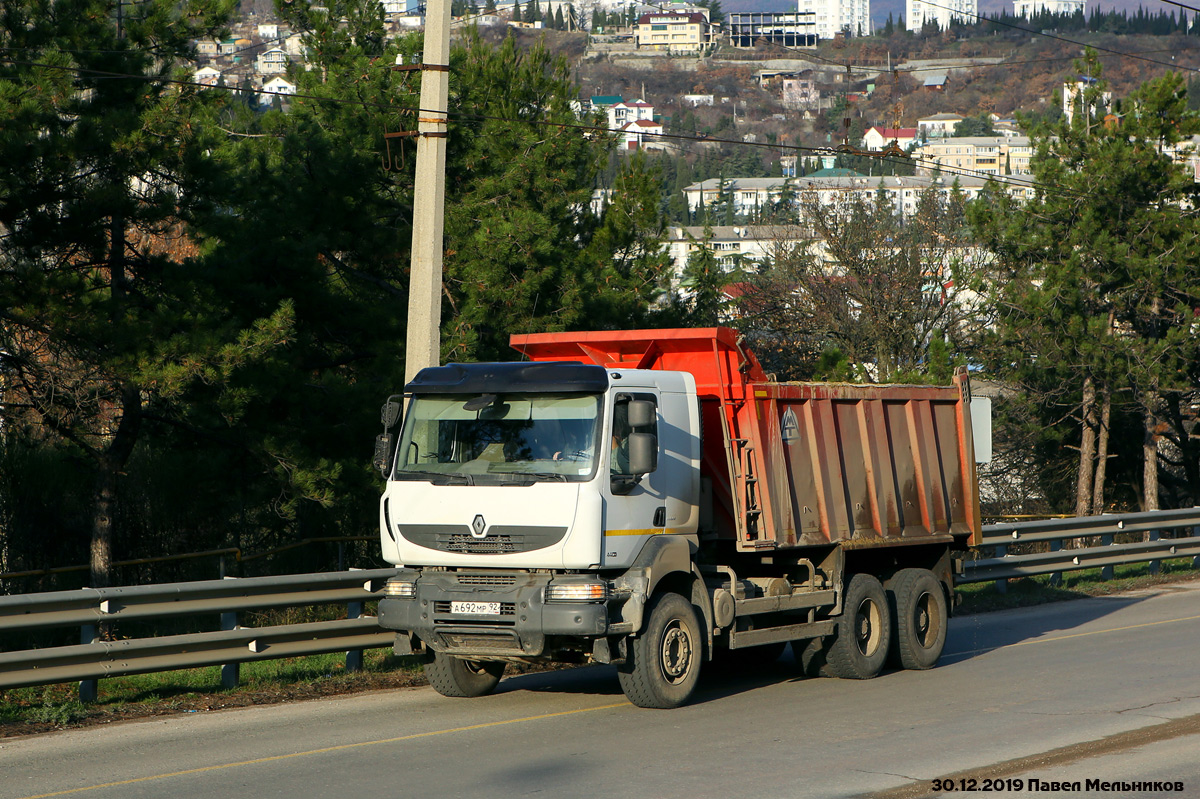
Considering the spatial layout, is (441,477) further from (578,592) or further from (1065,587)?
(1065,587)

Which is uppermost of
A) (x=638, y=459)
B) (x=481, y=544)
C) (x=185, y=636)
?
(x=638, y=459)

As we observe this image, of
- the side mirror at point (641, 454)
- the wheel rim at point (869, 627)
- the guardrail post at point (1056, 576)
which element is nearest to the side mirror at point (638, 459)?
the side mirror at point (641, 454)

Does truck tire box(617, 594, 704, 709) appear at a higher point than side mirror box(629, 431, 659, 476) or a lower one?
lower

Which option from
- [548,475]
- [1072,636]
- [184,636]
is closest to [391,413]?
[548,475]

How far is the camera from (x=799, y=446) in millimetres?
10875

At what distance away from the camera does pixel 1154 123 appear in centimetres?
2822

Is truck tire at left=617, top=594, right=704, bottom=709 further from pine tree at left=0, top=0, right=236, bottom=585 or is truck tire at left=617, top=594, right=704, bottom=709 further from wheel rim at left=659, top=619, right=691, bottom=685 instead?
pine tree at left=0, top=0, right=236, bottom=585

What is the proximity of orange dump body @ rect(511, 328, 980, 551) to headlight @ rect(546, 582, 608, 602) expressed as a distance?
1690 millimetres

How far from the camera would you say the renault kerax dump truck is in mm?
9219

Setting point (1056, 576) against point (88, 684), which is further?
point (1056, 576)

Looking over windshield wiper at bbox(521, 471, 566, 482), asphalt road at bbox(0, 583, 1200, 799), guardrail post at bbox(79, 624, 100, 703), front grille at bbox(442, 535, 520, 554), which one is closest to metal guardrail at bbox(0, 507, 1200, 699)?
guardrail post at bbox(79, 624, 100, 703)

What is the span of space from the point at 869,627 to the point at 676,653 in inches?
108

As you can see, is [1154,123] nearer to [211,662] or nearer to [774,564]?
[774,564]

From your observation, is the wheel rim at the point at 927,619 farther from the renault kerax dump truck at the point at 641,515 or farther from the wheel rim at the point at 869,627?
the wheel rim at the point at 869,627
